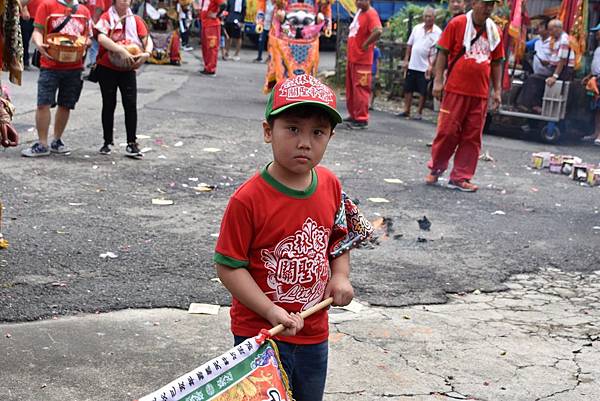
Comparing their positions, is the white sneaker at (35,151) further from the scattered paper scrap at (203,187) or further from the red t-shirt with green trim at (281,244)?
the red t-shirt with green trim at (281,244)

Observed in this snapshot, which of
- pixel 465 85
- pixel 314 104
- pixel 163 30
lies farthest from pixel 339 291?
pixel 163 30

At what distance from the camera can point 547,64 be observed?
538 inches

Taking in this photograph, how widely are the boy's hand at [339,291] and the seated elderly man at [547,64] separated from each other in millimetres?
11004

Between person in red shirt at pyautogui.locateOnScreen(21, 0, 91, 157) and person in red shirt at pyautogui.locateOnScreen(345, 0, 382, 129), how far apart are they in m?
4.69

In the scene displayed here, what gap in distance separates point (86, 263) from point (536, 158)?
6.80m

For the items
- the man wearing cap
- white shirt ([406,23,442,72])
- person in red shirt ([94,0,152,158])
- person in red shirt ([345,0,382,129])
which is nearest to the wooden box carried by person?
person in red shirt ([94,0,152,158])

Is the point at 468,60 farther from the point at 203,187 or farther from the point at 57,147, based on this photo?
the point at 57,147

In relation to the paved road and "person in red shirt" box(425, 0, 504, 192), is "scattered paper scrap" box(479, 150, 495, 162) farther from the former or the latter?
the paved road

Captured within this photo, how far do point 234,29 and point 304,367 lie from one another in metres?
22.1

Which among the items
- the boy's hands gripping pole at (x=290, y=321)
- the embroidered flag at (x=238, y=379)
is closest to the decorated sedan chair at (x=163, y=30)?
the boy's hands gripping pole at (x=290, y=321)

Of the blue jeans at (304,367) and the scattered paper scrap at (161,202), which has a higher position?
the blue jeans at (304,367)

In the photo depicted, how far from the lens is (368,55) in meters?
12.7

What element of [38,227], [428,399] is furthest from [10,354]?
[38,227]

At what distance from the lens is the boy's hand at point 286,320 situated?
2816 millimetres
